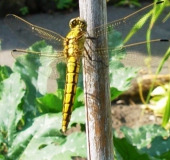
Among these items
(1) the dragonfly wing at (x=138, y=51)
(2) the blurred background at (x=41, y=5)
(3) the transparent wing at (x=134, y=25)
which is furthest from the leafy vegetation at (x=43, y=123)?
(2) the blurred background at (x=41, y=5)

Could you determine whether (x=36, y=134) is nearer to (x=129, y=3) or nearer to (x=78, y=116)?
(x=78, y=116)

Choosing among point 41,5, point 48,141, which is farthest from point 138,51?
point 41,5

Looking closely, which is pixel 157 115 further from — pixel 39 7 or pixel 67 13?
pixel 39 7

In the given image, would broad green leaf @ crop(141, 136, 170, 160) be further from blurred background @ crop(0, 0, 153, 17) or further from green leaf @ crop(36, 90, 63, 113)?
blurred background @ crop(0, 0, 153, 17)

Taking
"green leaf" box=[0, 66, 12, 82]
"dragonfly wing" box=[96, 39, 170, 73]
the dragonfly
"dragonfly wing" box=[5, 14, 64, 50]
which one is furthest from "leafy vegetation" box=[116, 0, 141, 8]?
"dragonfly wing" box=[96, 39, 170, 73]

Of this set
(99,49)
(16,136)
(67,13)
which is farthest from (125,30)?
(67,13)

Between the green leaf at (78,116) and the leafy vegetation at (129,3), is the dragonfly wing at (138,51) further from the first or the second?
the leafy vegetation at (129,3)
